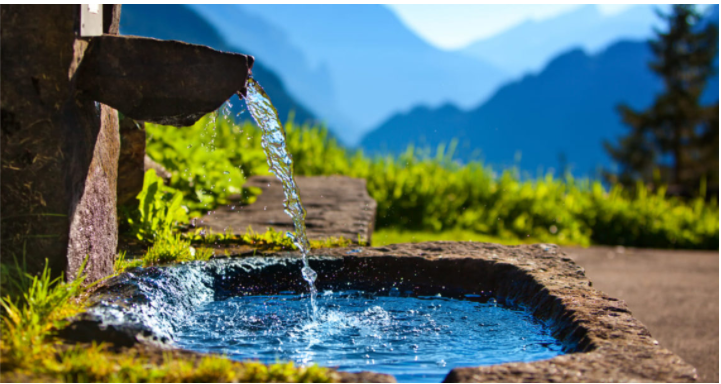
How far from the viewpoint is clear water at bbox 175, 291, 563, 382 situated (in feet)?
7.88

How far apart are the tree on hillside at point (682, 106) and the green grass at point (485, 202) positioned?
10.9m

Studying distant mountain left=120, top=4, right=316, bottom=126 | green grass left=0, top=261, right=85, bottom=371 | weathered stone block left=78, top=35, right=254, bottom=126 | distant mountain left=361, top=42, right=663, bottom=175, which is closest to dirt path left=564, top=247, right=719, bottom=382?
weathered stone block left=78, top=35, right=254, bottom=126

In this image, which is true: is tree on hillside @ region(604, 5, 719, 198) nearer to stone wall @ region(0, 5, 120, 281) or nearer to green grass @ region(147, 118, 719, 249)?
green grass @ region(147, 118, 719, 249)

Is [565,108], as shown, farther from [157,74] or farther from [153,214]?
[157,74]

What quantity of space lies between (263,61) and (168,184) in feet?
123

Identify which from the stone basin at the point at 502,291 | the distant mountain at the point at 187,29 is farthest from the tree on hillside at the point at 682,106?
the stone basin at the point at 502,291

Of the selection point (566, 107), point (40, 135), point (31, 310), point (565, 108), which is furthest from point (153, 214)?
point (565, 108)

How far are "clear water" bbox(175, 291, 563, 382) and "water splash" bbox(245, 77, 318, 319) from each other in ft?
0.67

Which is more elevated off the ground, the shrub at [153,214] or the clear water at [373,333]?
the shrub at [153,214]

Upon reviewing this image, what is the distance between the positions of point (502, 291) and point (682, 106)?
1876 centimetres

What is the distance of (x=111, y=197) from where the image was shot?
3193mm

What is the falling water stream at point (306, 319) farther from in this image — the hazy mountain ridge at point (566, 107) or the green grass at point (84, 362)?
the hazy mountain ridge at point (566, 107)

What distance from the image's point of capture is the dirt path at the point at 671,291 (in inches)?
186

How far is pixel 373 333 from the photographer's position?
278cm
